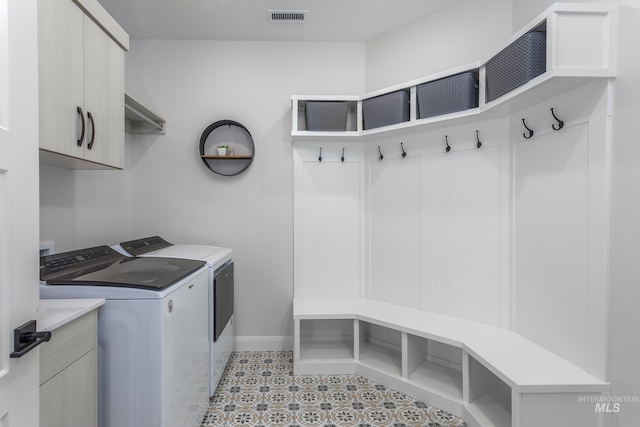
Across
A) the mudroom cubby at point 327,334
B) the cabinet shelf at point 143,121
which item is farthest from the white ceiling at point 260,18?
the mudroom cubby at point 327,334

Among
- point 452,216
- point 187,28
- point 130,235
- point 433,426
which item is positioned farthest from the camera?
point 130,235

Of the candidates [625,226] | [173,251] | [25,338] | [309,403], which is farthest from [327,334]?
[25,338]

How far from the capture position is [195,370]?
176 centimetres

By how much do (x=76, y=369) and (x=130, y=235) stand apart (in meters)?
1.86

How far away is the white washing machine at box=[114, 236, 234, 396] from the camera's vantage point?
6.75 feet

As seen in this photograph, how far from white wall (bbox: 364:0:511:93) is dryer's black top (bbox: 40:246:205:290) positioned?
2118 mm

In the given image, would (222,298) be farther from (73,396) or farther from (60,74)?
(60,74)

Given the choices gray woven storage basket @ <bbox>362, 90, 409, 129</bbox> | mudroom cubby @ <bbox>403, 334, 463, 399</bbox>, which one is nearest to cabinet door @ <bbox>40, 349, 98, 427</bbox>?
mudroom cubby @ <bbox>403, 334, 463, 399</bbox>

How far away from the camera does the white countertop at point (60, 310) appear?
1.01m

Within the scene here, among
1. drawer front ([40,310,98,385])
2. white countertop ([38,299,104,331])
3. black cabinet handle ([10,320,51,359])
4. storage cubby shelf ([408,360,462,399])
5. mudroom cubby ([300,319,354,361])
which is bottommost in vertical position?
storage cubby shelf ([408,360,462,399])

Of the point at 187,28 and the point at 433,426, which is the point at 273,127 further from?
the point at 433,426

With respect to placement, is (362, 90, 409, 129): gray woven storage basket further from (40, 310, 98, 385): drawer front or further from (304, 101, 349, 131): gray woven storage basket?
(40, 310, 98, 385): drawer front

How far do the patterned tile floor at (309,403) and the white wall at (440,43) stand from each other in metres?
2.36

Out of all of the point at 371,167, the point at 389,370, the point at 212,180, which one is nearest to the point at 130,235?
the point at 212,180
